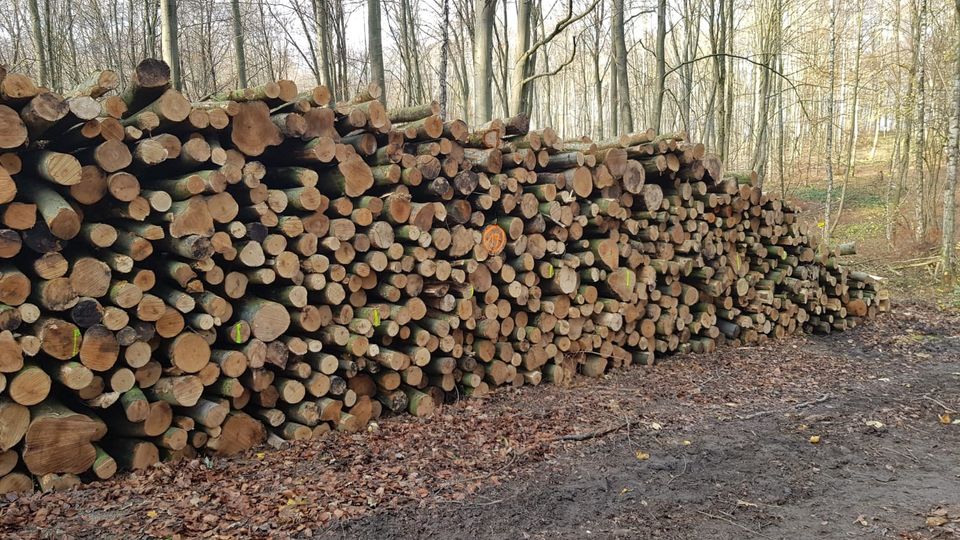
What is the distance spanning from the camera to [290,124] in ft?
16.5

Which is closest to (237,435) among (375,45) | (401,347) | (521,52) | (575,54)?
(401,347)

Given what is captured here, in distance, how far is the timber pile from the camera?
160 inches

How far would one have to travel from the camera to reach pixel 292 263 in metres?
4.98

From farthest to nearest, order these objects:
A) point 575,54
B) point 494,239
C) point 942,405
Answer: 1. point 575,54
2. point 494,239
3. point 942,405

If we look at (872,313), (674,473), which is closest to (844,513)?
(674,473)

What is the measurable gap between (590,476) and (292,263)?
108 inches

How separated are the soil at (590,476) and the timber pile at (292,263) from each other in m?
0.42

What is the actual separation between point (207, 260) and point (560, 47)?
3724cm

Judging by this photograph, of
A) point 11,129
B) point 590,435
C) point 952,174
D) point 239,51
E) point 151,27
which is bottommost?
point 590,435

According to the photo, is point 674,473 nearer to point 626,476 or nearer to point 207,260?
point 626,476

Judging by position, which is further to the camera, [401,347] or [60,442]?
[401,347]

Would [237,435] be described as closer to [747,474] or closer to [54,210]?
[54,210]

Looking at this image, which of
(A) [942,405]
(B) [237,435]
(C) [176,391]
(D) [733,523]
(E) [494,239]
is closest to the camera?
(D) [733,523]

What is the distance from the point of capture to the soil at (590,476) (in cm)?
356
